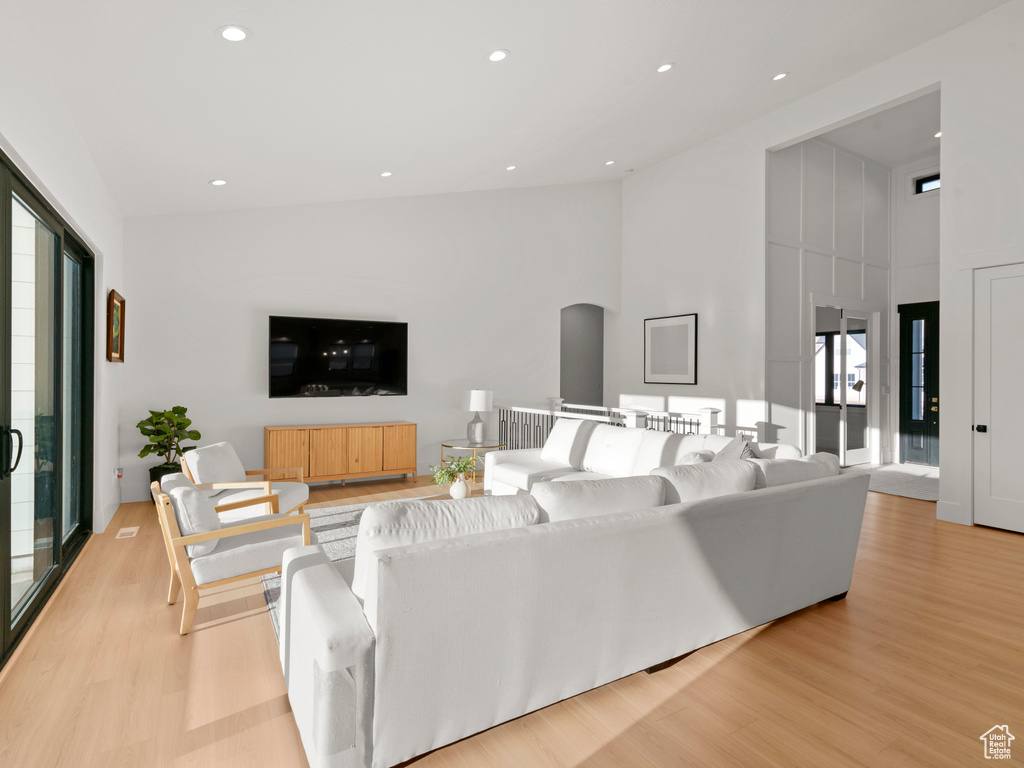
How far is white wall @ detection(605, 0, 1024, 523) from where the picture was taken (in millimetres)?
4641

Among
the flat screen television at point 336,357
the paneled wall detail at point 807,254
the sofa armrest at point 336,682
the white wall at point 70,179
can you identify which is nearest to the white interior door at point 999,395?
the paneled wall detail at point 807,254

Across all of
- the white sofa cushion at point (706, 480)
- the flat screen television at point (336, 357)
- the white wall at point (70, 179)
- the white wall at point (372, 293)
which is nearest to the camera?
the white wall at point (70, 179)

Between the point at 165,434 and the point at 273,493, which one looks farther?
the point at 165,434

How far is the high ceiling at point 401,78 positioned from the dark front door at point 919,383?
3886 millimetres

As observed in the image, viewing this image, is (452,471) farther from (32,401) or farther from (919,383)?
(919,383)

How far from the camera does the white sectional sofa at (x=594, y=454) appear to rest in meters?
4.17

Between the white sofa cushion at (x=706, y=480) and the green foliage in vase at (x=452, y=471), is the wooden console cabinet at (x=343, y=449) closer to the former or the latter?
the green foliage in vase at (x=452, y=471)

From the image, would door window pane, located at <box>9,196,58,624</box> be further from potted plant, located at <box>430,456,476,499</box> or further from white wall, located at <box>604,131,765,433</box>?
white wall, located at <box>604,131,765,433</box>

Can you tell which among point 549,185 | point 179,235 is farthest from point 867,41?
point 179,235

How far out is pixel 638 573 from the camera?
219cm

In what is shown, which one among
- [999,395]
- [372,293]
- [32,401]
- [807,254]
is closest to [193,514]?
[32,401]

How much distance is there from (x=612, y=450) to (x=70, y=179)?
408cm

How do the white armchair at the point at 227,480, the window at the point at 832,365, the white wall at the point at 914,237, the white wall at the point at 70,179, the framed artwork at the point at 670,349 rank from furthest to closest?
the white wall at the point at 914,237 → the window at the point at 832,365 → the framed artwork at the point at 670,349 → the white armchair at the point at 227,480 → the white wall at the point at 70,179

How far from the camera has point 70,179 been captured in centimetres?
327
